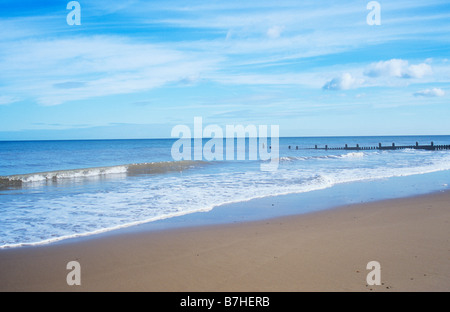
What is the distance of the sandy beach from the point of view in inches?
198

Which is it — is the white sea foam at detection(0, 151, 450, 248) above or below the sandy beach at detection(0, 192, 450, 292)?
above

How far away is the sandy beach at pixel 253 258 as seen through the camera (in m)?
5.04

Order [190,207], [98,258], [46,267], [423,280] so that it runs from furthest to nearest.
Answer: [190,207] → [98,258] → [46,267] → [423,280]

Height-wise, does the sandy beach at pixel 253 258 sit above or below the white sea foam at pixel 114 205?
below

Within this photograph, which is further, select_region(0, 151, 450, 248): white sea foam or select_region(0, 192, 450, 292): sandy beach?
select_region(0, 151, 450, 248): white sea foam

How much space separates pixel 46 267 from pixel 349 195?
10179mm

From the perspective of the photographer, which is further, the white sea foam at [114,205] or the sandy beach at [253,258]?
the white sea foam at [114,205]

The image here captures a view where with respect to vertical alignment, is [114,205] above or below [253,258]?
above

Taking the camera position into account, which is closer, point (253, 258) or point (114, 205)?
point (253, 258)

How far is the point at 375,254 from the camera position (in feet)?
20.3

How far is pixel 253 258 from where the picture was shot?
6.07m
